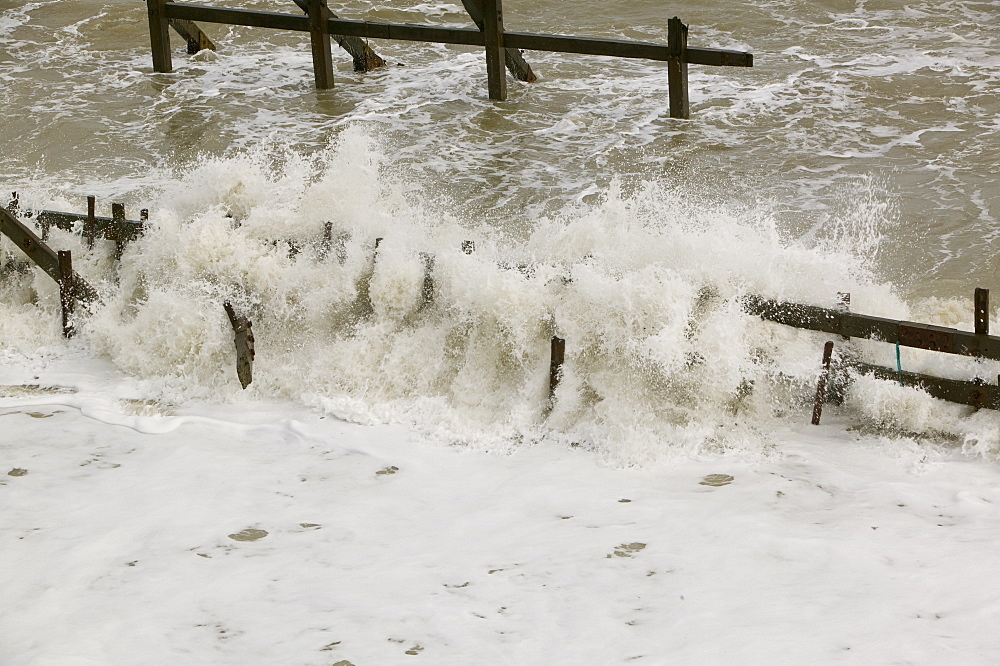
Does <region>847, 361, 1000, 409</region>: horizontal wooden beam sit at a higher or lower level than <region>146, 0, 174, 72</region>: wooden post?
lower

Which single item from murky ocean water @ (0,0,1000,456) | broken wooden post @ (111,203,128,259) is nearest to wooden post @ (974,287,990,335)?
murky ocean water @ (0,0,1000,456)

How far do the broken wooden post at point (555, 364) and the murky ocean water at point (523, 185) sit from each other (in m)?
0.08

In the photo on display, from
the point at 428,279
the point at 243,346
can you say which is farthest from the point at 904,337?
the point at 243,346

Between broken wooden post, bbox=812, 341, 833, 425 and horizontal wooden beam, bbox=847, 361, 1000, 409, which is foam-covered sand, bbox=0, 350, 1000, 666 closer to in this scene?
broken wooden post, bbox=812, 341, 833, 425

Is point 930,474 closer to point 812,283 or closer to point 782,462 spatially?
point 782,462

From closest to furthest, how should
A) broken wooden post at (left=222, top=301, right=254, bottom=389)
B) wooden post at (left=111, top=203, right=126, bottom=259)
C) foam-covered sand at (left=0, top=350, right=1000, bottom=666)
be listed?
foam-covered sand at (left=0, top=350, right=1000, bottom=666), broken wooden post at (left=222, top=301, right=254, bottom=389), wooden post at (left=111, top=203, right=126, bottom=259)

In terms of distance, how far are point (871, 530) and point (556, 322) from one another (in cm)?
230

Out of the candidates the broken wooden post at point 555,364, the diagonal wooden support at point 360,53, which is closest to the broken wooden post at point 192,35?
the diagonal wooden support at point 360,53

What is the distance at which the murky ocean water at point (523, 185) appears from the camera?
6.36 m

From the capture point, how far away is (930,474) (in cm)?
538

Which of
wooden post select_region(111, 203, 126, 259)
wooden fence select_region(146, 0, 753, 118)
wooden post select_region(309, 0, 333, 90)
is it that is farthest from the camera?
wooden post select_region(309, 0, 333, 90)

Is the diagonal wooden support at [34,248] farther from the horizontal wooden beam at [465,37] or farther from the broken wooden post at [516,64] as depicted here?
the broken wooden post at [516,64]

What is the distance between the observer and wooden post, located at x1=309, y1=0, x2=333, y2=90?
12.8m

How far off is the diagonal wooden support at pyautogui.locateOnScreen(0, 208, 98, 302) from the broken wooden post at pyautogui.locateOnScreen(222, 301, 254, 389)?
1.41 m
